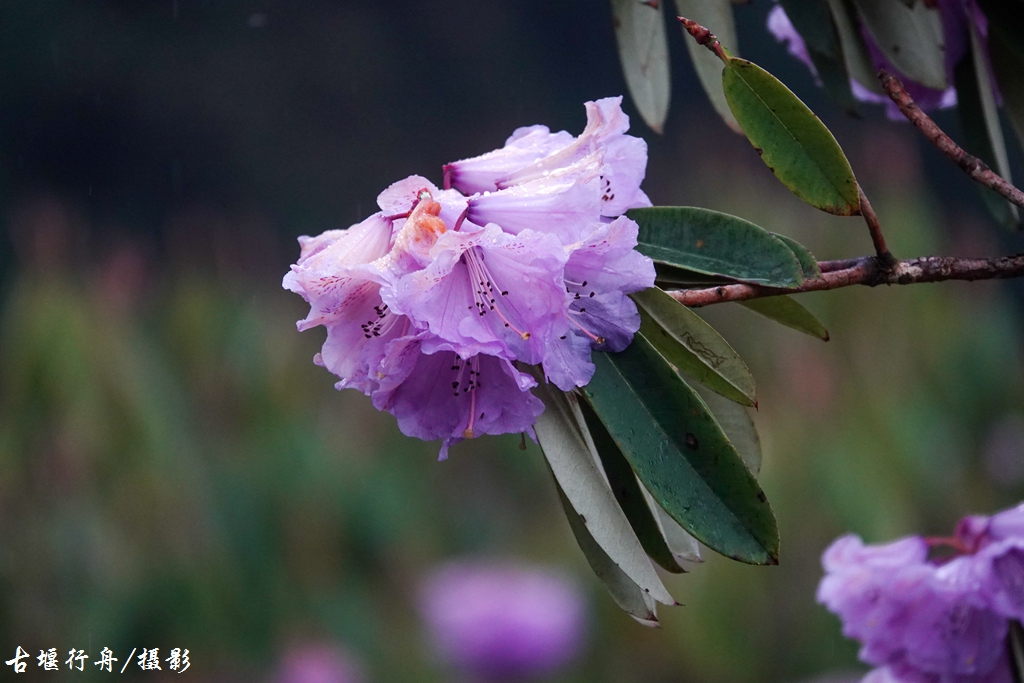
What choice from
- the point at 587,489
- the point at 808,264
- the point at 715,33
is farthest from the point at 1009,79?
the point at 587,489

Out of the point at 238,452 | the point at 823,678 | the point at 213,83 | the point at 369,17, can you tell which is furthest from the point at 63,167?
the point at 823,678

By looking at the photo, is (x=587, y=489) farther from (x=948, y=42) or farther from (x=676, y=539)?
(x=948, y=42)

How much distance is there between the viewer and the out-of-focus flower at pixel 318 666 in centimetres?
160

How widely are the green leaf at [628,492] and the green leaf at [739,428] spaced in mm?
70

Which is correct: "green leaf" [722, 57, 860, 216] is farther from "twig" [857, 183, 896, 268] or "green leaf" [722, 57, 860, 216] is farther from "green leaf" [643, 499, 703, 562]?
"green leaf" [643, 499, 703, 562]

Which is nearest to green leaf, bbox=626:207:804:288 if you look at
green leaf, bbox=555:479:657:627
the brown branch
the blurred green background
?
the brown branch

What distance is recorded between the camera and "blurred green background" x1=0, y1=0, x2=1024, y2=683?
58.2 inches

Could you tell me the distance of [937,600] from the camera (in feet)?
1.75

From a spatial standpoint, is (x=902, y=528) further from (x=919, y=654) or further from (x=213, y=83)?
(x=213, y=83)

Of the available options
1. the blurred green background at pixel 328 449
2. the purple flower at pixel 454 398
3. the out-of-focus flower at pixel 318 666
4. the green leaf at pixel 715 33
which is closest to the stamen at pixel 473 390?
the purple flower at pixel 454 398

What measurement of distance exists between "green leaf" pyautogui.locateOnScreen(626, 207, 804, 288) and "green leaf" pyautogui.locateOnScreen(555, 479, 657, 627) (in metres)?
0.12

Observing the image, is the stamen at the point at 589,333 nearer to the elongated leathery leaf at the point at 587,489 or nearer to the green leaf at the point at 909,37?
the elongated leathery leaf at the point at 587,489

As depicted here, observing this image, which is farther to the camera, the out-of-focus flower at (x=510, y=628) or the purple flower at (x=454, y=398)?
the out-of-focus flower at (x=510, y=628)

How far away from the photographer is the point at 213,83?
2668 millimetres
